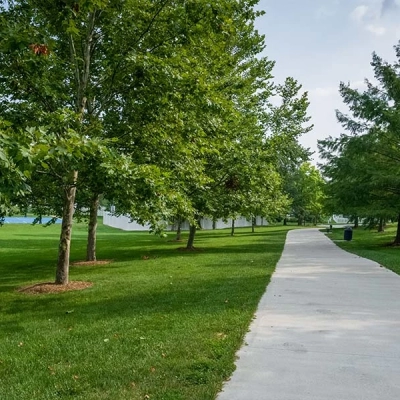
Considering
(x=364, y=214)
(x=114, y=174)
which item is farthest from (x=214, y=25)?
(x=364, y=214)

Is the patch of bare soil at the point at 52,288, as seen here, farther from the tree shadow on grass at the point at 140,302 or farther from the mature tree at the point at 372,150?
the mature tree at the point at 372,150

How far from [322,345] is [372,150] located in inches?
596

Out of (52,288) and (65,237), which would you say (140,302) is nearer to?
(52,288)

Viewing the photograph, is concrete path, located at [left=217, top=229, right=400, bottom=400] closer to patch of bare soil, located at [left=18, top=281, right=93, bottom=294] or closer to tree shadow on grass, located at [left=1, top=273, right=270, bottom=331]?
tree shadow on grass, located at [left=1, top=273, right=270, bottom=331]

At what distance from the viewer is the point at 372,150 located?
18.2 metres

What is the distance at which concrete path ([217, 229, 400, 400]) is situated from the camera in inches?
141

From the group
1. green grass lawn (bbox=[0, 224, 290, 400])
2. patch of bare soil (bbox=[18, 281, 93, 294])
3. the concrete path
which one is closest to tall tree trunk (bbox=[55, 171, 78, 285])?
patch of bare soil (bbox=[18, 281, 93, 294])

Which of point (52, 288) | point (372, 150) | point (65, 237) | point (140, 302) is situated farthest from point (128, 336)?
point (372, 150)

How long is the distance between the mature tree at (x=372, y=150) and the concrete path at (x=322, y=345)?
1037 cm

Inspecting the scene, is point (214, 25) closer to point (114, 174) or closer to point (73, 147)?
point (114, 174)

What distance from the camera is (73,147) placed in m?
4.33

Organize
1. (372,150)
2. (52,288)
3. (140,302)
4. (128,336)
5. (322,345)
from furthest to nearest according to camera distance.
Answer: (372,150), (52,288), (140,302), (128,336), (322,345)

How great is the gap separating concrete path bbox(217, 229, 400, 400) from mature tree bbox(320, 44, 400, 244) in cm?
1037

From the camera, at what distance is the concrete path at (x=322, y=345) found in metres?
3.58
